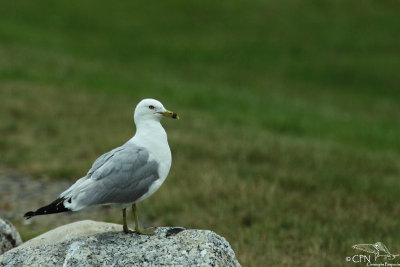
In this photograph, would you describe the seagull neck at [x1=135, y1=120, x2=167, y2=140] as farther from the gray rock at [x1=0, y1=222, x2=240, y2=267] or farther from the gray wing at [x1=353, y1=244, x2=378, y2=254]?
the gray wing at [x1=353, y1=244, x2=378, y2=254]

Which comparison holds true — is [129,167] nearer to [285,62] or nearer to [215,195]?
[215,195]

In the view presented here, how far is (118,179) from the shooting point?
4.93 meters

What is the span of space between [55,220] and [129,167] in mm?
4617

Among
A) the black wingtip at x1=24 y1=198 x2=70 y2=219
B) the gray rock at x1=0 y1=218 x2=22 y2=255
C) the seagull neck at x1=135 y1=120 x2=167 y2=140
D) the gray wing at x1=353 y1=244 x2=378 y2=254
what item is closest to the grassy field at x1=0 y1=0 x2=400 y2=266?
the gray wing at x1=353 y1=244 x2=378 y2=254

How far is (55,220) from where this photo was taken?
9.18m

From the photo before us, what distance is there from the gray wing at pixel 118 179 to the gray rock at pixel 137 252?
409 mm

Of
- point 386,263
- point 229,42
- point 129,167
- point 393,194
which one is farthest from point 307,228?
point 229,42

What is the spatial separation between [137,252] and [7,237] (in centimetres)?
208

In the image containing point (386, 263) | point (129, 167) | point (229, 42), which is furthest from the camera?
point (229, 42)

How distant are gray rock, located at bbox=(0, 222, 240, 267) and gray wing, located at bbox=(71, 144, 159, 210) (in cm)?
41

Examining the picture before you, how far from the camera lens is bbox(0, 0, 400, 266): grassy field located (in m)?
8.75

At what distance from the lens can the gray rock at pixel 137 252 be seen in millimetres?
4688

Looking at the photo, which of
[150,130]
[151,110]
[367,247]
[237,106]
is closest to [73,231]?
[150,130]

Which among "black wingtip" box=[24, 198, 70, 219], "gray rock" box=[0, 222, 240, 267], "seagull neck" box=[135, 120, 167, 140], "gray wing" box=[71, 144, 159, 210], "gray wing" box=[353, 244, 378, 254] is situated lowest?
"gray wing" box=[353, 244, 378, 254]
